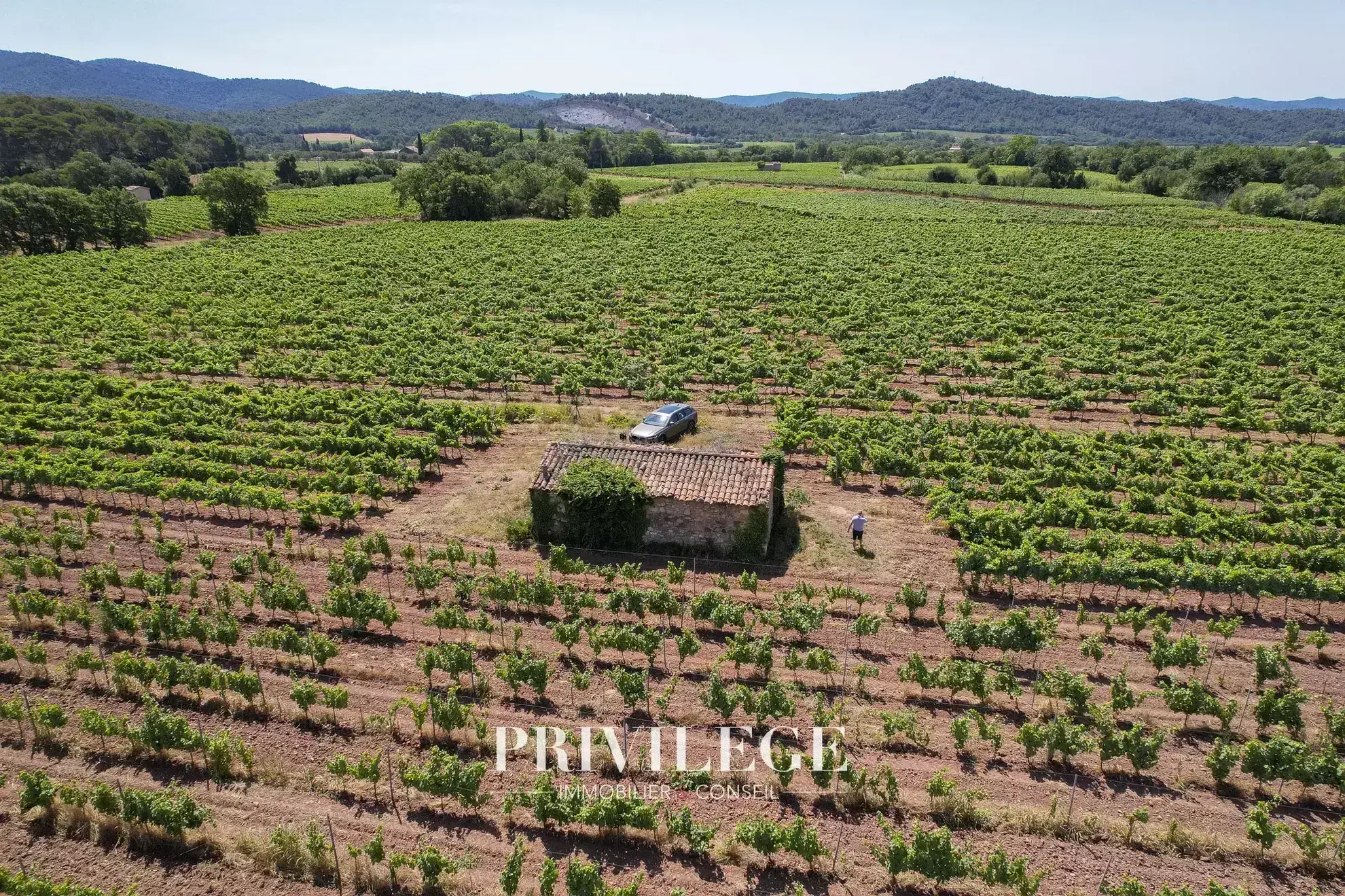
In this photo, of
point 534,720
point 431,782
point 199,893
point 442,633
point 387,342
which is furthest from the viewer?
point 387,342

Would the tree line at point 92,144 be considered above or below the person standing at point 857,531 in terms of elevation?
above

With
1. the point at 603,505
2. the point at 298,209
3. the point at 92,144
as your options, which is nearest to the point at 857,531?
the point at 603,505

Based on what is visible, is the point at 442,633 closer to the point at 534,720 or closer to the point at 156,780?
the point at 534,720

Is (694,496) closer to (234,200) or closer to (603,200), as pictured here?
(234,200)

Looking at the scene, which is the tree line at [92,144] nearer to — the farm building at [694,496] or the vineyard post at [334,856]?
the farm building at [694,496]

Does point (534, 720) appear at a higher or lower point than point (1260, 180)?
lower

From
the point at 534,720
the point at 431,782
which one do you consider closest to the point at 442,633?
the point at 534,720

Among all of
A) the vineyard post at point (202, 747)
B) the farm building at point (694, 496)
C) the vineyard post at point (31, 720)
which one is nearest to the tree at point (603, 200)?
the farm building at point (694, 496)
